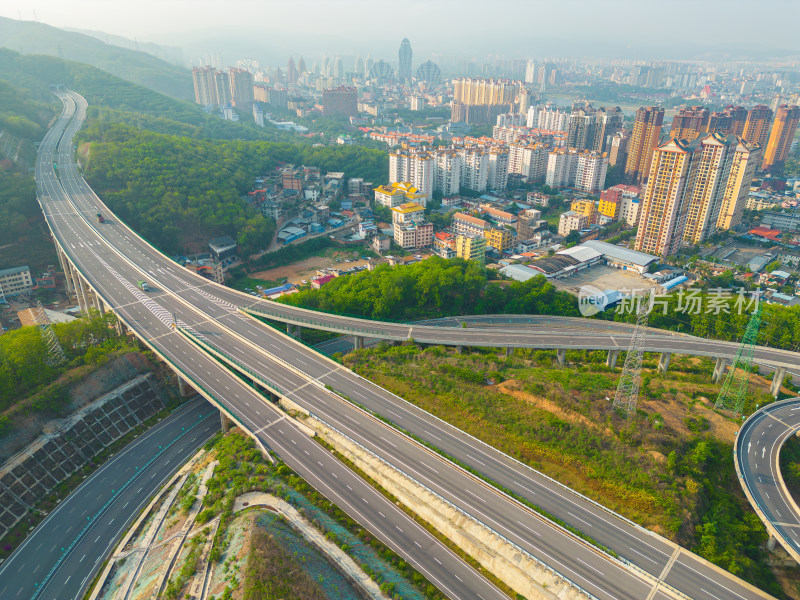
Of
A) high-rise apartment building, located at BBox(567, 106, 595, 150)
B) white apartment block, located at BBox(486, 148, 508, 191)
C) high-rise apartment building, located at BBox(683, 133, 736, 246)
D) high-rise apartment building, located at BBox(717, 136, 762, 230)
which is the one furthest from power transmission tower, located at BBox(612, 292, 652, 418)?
high-rise apartment building, located at BBox(567, 106, 595, 150)

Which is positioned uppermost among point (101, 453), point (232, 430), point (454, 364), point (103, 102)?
point (103, 102)

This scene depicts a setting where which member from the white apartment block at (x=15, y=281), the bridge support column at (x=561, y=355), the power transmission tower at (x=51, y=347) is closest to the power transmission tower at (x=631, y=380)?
the bridge support column at (x=561, y=355)

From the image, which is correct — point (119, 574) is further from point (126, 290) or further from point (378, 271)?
point (378, 271)

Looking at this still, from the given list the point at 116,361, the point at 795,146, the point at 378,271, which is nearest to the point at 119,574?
the point at 116,361

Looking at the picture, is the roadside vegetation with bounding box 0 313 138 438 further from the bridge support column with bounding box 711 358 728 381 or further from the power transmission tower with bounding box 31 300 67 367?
the bridge support column with bounding box 711 358 728 381

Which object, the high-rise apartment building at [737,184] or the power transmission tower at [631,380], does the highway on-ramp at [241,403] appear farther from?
the high-rise apartment building at [737,184]

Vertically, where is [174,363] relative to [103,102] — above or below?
below

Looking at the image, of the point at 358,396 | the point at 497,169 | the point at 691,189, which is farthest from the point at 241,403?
the point at 497,169
